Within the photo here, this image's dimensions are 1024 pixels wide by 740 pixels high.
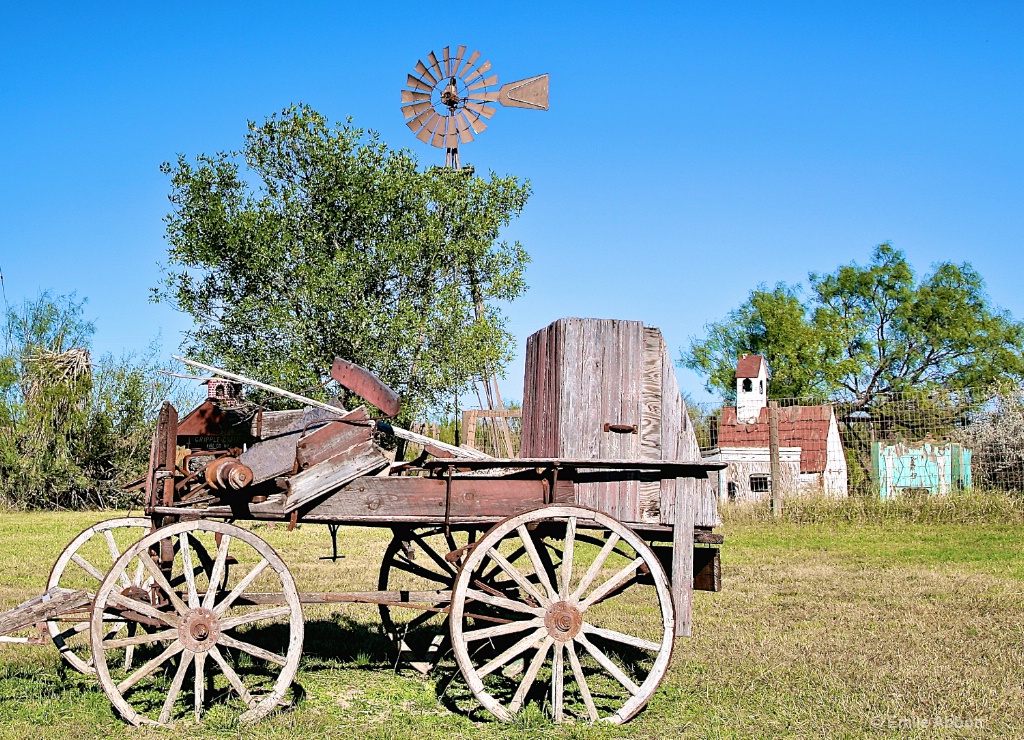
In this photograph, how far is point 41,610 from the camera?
19.0 ft

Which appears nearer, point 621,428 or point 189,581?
point 189,581

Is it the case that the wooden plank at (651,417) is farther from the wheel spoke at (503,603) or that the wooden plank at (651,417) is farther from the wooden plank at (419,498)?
the wheel spoke at (503,603)

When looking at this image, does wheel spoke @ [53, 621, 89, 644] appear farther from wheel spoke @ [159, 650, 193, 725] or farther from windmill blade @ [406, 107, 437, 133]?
windmill blade @ [406, 107, 437, 133]

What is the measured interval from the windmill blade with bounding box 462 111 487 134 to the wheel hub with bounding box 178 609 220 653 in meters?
22.4

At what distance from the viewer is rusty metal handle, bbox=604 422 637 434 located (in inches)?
252

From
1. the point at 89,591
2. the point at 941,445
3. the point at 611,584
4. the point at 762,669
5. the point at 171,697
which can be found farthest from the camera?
the point at 941,445

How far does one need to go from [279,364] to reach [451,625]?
60.0 ft

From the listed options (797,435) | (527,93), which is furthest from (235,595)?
(797,435)

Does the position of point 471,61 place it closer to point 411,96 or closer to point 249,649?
point 411,96

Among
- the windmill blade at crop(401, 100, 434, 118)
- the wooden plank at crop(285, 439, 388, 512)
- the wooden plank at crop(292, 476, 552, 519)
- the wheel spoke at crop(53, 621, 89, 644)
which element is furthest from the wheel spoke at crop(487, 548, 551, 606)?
the windmill blade at crop(401, 100, 434, 118)

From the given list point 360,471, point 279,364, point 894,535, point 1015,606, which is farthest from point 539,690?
point 279,364

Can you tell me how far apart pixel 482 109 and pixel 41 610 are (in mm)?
22509

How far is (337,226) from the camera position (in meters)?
25.1

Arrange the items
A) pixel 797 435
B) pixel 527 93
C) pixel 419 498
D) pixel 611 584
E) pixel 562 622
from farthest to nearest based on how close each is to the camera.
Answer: pixel 797 435 → pixel 527 93 → pixel 419 498 → pixel 611 584 → pixel 562 622
